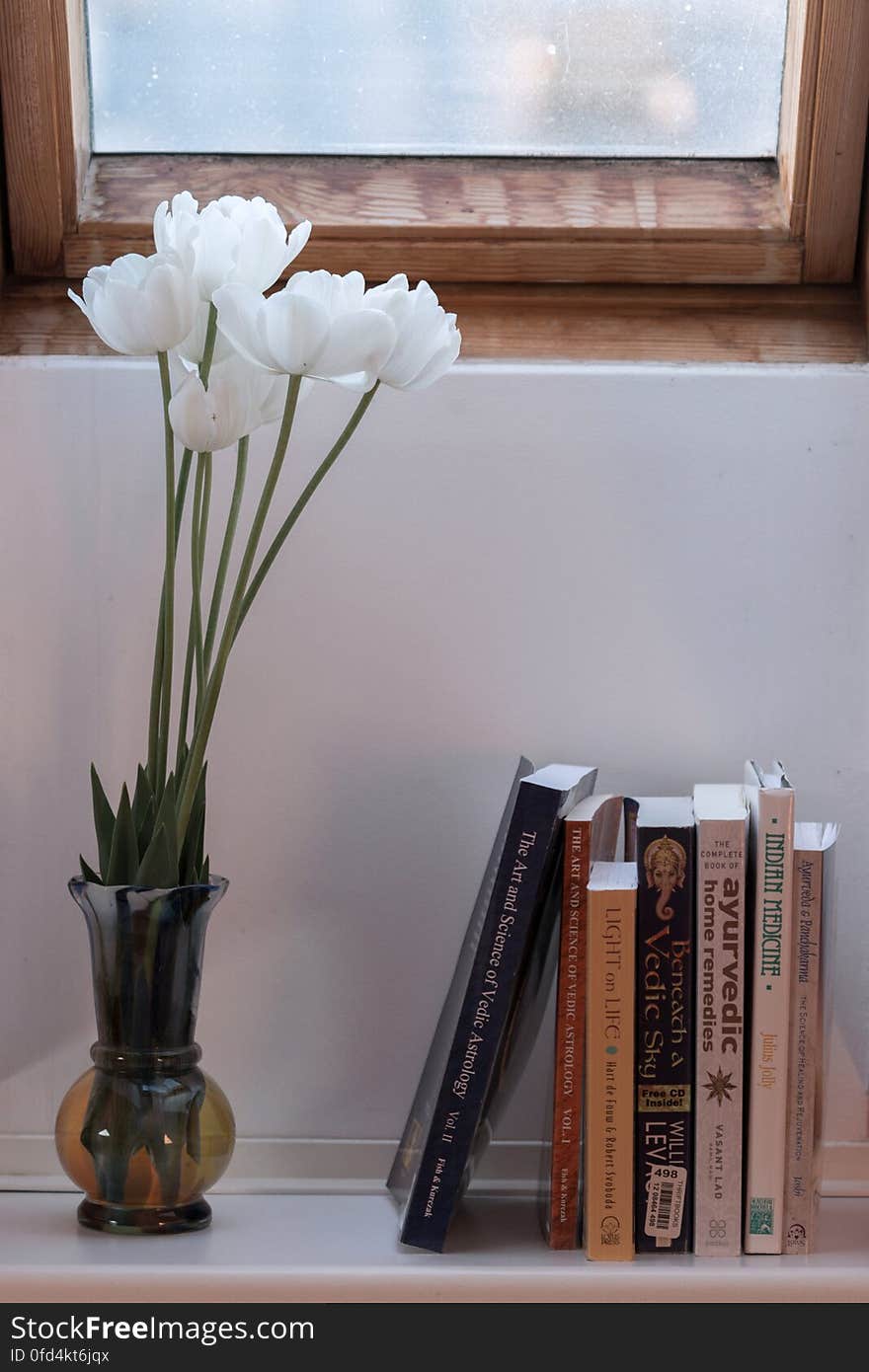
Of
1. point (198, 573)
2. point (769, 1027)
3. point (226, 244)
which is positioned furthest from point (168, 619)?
point (769, 1027)

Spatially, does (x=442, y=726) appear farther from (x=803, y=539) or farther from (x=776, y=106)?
(x=776, y=106)

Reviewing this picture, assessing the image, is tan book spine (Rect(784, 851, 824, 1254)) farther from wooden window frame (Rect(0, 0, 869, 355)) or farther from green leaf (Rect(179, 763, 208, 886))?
wooden window frame (Rect(0, 0, 869, 355))

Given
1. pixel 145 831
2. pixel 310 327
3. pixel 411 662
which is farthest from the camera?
pixel 411 662

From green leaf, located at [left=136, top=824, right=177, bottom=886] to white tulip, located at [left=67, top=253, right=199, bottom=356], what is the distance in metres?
0.32

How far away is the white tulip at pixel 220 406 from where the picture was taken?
0.88m

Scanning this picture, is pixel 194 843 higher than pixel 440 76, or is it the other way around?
pixel 440 76

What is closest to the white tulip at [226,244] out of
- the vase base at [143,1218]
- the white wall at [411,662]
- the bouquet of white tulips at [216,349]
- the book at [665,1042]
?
the bouquet of white tulips at [216,349]

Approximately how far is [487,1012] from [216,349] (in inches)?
19.1

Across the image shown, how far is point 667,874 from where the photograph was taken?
918mm

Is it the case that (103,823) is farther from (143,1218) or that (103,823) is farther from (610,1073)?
(610,1073)

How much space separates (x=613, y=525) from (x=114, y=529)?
0.41m

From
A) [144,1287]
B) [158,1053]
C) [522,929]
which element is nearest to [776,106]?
[522,929]

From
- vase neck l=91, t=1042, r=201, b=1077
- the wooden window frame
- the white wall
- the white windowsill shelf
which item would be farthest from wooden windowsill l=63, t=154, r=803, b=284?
the white windowsill shelf

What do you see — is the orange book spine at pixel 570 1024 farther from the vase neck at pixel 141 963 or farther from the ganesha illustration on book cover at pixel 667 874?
the vase neck at pixel 141 963
